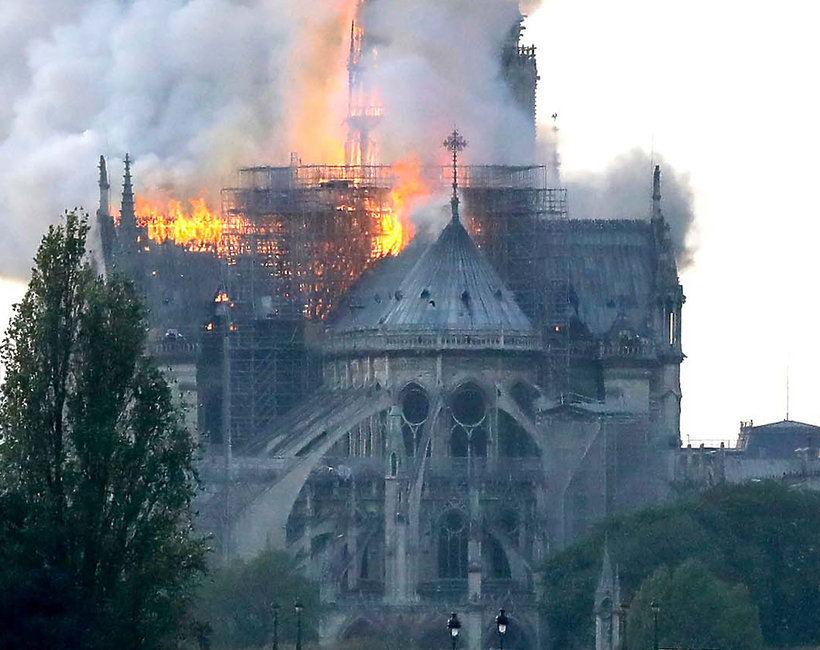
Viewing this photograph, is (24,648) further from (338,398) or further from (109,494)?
(338,398)

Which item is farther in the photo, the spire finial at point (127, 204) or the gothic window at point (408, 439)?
the spire finial at point (127, 204)

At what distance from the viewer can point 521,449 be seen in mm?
174125

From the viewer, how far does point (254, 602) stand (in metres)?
152

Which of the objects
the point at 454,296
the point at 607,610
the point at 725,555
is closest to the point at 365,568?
the point at 454,296

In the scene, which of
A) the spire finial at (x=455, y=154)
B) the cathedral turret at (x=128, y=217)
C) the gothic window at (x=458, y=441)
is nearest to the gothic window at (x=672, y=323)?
the spire finial at (x=455, y=154)

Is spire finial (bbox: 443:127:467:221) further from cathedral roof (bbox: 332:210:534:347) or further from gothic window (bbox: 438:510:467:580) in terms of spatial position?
gothic window (bbox: 438:510:467:580)

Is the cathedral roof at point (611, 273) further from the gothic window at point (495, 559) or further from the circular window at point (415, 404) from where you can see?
the gothic window at point (495, 559)

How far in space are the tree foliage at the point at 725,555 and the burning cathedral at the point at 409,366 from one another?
4.52m

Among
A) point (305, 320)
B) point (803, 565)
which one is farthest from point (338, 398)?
point (803, 565)

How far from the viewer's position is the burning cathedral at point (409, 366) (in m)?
168

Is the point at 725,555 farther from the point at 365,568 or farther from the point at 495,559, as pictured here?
the point at 365,568

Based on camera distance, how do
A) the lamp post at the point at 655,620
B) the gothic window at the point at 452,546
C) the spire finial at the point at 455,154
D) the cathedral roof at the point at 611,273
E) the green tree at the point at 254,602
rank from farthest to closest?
the cathedral roof at the point at 611,273, the spire finial at the point at 455,154, the gothic window at the point at 452,546, the green tree at the point at 254,602, the lamp post at the point at 655,620

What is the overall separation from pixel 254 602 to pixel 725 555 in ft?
48.3

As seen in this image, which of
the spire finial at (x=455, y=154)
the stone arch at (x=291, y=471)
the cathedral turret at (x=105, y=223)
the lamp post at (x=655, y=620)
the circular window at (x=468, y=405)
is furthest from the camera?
the cathedral turret at (x=105, y=223)
